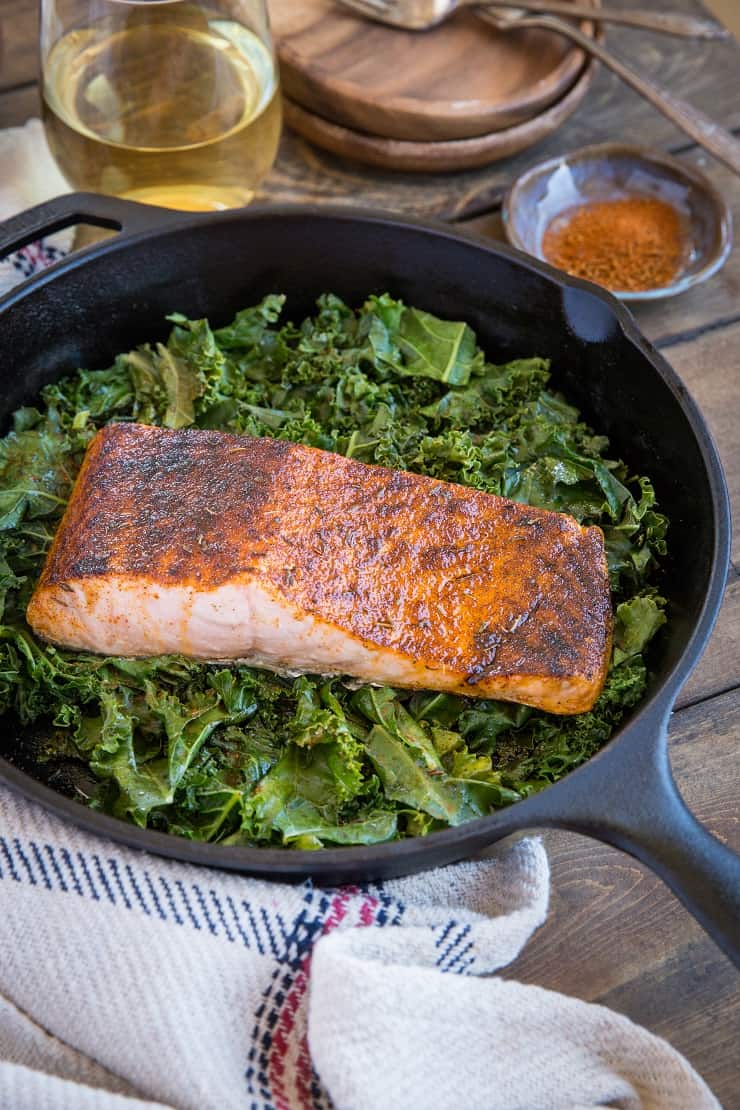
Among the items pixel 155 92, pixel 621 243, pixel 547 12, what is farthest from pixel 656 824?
pixel 547 12

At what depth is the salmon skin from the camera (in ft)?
7.40

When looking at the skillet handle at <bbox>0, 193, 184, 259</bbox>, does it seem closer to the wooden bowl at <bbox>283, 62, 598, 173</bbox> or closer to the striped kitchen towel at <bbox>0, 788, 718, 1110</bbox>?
the wooden bowl at <bbox>283, 62, 598, 173</bbox>

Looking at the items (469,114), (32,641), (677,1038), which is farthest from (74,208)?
(677,1038)

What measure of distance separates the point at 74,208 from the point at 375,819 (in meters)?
1.54

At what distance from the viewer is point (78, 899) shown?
2.06m

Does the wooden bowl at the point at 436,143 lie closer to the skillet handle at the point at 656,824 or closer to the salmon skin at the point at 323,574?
the salmon skin at the point at 323,574

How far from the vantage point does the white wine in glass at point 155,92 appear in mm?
2898

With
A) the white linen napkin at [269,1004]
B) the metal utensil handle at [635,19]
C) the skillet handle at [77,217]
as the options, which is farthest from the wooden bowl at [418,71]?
the white linen napkin at [269,1004]

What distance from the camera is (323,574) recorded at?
7.55 ft

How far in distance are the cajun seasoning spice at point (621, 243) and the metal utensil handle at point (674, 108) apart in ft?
0.72

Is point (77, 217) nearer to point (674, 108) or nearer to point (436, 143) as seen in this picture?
point (436, 143)

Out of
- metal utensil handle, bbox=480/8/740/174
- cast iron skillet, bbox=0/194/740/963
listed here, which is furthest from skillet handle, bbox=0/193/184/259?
metal utensil handle, bbox=480/8/740/174

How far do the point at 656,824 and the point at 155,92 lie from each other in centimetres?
216

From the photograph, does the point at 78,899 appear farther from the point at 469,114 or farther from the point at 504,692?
the point at 469,114
